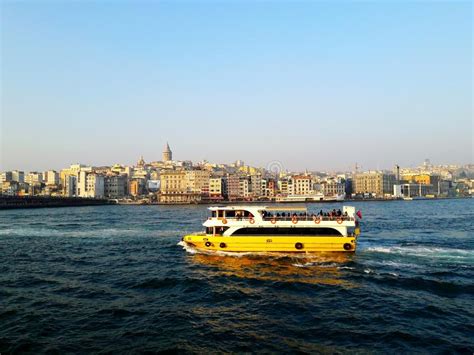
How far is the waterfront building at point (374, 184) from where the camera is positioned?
187 metres

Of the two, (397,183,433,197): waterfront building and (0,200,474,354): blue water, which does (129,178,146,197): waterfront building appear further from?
(0,200,474,354): blue water

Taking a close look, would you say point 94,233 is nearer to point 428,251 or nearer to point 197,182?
point 428,251

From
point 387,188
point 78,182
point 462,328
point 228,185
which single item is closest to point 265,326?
point 462,328

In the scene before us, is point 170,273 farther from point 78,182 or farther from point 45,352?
point 78,182

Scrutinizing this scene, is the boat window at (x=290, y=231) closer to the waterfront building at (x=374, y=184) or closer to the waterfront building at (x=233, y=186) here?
the waterfront building at (x=233, y=186)

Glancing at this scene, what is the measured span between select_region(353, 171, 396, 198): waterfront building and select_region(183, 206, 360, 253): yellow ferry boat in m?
Result: 165

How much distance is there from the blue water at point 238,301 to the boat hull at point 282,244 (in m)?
0.72

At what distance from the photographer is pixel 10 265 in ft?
86.3

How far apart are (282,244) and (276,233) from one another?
88 cm

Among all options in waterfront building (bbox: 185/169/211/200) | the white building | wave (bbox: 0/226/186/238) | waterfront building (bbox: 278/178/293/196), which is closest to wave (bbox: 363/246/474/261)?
wave (bbox: 0/226/186/238)

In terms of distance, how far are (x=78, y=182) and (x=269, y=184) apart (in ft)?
264

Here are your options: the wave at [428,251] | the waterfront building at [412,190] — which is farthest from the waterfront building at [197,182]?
the wave at [428,251]

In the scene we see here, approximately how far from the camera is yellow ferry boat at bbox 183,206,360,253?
27453mm

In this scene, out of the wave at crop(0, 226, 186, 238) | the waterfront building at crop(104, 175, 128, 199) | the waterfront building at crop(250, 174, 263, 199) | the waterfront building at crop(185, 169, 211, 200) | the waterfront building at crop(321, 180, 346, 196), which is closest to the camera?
the wave at crop(0, 226, 186, 238)
